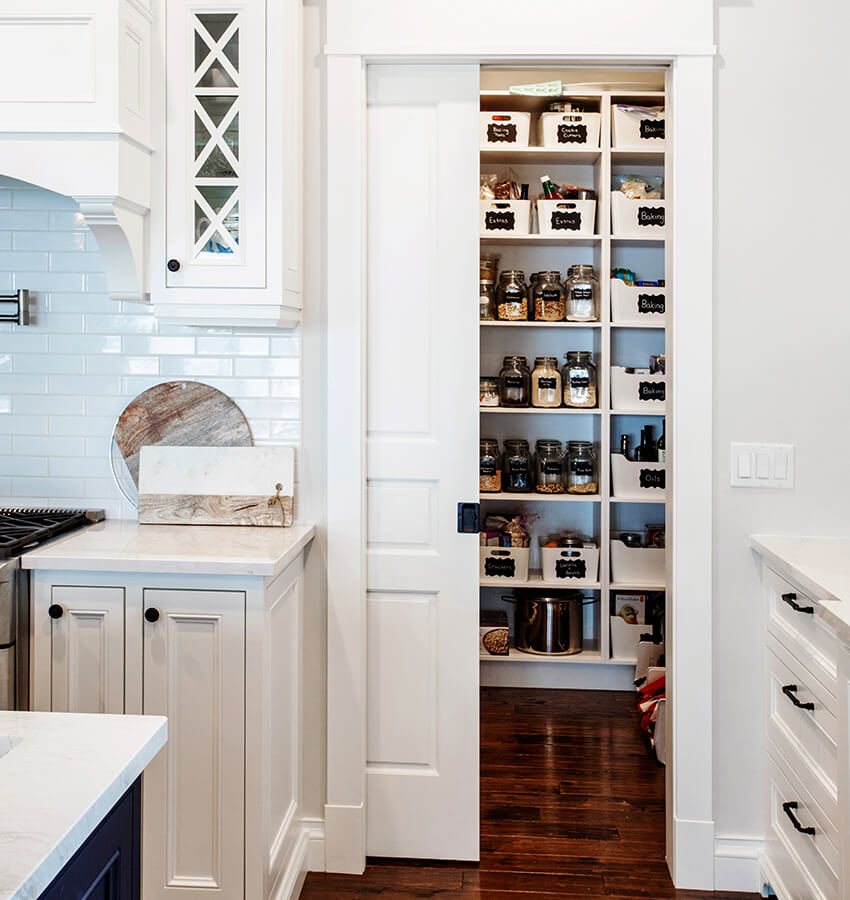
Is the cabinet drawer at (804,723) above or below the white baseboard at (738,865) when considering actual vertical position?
above

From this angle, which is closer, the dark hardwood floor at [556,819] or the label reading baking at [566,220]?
the dark hardwood floor at [556,819]

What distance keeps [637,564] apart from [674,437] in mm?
1736

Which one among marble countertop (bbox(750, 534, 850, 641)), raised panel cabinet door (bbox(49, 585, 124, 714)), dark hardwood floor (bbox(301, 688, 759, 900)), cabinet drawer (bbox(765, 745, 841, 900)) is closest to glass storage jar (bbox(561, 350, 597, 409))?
dark hardwood floor (bbox(301, 688, 759, 900))

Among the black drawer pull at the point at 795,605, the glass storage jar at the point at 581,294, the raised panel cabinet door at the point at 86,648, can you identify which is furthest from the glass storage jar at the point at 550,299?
the raised panel cabinet door at the point at 86,648

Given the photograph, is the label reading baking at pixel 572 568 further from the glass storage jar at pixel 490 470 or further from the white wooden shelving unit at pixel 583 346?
the glass storage jar at pixel 490 470

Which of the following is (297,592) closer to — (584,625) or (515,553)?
(515,553)

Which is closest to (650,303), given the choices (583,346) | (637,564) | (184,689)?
(583,346)

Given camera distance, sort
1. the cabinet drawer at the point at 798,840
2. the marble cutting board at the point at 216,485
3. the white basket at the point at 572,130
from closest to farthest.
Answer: the cabinet drawer at the point at 798,840, the marble cutting board at the point at 216,485, the white basket at the point at 572,130

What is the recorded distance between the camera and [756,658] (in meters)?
2.41

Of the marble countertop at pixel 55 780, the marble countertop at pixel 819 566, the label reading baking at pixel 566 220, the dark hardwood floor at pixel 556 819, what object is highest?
the label reading baking at pixel 566 220

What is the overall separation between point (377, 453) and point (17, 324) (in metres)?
1.07

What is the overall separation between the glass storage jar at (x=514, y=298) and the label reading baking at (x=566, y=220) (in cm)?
26

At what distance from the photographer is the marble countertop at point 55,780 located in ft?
2.48

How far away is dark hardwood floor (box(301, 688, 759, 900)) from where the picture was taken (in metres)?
2.40
